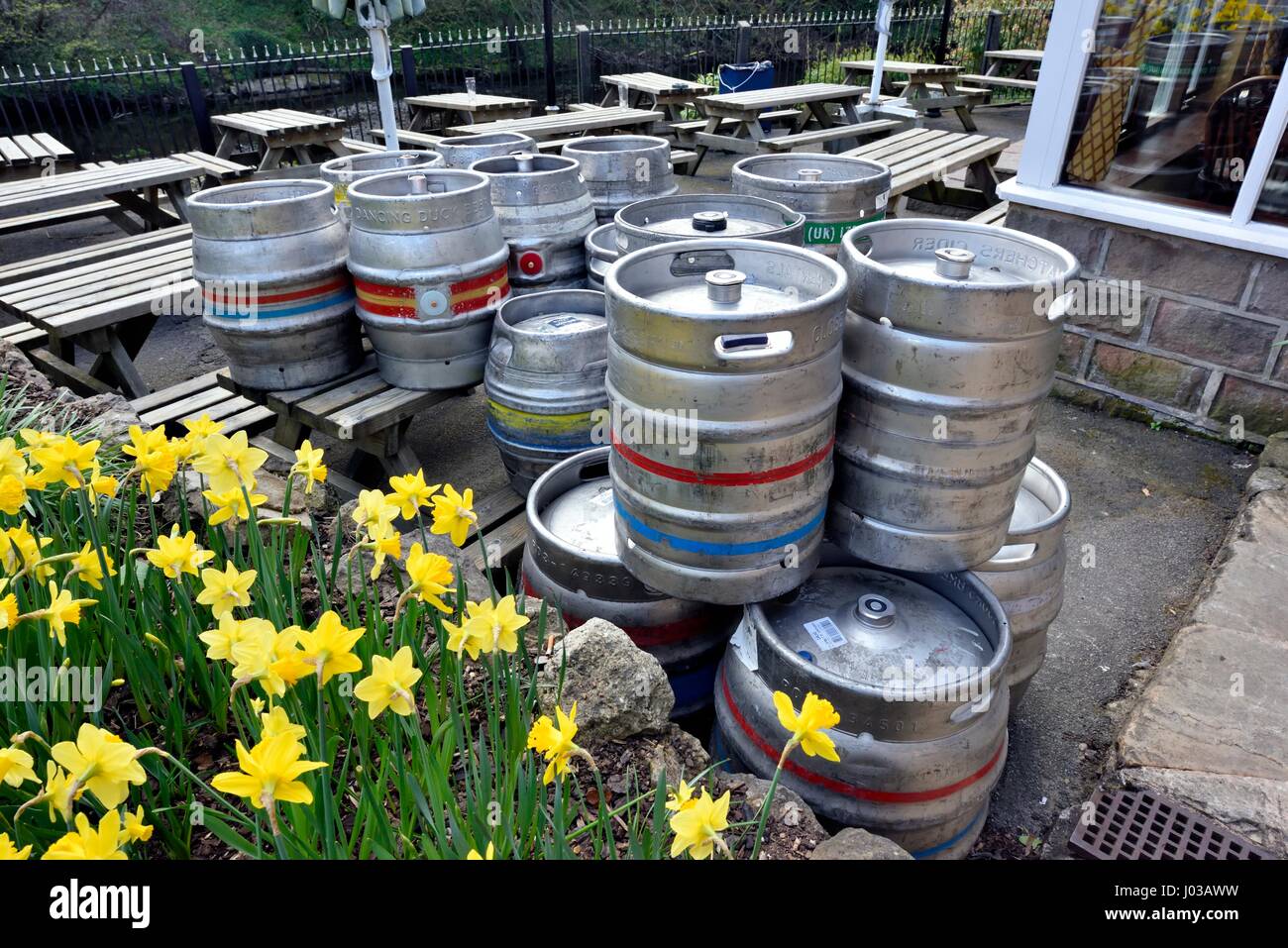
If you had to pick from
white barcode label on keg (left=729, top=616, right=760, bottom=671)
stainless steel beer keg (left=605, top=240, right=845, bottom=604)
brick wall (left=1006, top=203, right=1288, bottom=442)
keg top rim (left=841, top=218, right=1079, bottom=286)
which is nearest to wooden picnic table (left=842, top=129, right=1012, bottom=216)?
brick wall (left=1006, top=203, right=1288, bottom=442)

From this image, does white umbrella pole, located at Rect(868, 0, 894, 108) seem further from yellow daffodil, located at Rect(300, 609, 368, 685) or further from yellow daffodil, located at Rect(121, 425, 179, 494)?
yellow daffodil, located at Rect(300, 609, 368, 685)

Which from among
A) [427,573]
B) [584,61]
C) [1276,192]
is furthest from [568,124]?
[427,573]

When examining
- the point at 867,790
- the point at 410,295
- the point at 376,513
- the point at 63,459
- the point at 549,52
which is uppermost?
the point at 549,52

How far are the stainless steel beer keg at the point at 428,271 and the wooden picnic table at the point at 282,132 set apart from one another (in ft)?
14.1

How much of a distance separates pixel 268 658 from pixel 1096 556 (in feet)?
10.5

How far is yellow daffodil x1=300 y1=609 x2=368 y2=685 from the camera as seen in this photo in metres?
1.11

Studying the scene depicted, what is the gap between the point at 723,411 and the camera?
1.68 meters

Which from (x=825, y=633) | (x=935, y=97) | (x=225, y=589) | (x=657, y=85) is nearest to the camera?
(x=225, y=589)

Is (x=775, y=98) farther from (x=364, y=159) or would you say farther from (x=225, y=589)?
(x=225, y=589)

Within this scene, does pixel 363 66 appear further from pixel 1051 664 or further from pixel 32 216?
pixel 1051 664

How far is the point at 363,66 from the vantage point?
13.1 meters

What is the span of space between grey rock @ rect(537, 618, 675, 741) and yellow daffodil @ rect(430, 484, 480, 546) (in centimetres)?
35

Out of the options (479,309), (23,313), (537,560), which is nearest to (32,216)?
(23,313)
